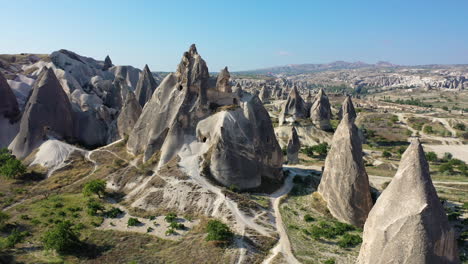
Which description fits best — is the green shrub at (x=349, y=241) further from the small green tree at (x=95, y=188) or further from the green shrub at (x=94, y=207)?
the small green tree at (x=95, y=188)

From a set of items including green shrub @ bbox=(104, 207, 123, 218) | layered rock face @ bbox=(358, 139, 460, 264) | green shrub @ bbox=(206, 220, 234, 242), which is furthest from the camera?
green shrub @ bbox=(104, 207, 123, 218)

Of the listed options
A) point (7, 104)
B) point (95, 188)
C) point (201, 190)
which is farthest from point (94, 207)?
point (7, 104)

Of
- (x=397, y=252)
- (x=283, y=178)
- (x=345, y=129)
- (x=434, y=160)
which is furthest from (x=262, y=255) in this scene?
(x=434, y=160)

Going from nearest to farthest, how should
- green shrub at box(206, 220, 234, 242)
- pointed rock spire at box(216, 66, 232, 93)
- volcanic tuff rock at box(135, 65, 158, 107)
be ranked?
green shrub at box(206, 220, 234, 242), pointed rock spire at box(216, 66, 232, 93), volcanic tuff rock at box(135, 65, 158, 107)

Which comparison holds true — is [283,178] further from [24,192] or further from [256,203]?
[24,192]

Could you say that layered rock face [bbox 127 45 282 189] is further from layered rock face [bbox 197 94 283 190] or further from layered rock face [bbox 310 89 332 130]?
layered rock face [bbox 310 89 332 130]

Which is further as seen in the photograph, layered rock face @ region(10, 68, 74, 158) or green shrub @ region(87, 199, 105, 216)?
layered rock face @ region(10, 68, 74, 158)

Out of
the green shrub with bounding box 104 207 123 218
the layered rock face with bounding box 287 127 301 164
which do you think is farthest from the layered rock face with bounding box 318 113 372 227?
the layered rock face with bounding box 287 127 301 164

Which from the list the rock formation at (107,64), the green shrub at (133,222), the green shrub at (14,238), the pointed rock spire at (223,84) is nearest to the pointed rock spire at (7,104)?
the green shrub at (14,238)
